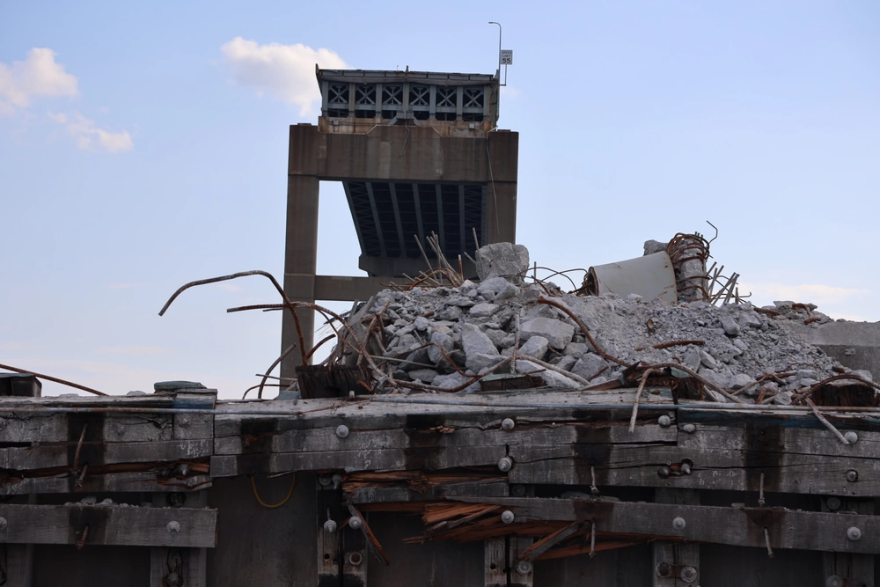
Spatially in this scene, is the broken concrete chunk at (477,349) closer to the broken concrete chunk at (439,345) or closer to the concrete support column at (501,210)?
the broken concrete chunk at (439,345)

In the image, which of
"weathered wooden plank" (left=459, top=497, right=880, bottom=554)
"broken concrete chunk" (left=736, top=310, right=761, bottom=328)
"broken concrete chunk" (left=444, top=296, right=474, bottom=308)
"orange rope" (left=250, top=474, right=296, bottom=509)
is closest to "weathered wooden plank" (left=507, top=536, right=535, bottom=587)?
"weathered wooden plank" (left=459, top=497, right=880, bottom=554)

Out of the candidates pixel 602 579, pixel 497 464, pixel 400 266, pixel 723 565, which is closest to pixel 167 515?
pixel 497 464

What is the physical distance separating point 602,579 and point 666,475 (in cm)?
73

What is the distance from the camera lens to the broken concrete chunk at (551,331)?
271 inches

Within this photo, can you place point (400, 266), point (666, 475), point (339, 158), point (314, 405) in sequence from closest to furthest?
point (666, 475)
point (314, 405)
point (339, 158)
point (400, 266)

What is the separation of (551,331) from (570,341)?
0.22 metres

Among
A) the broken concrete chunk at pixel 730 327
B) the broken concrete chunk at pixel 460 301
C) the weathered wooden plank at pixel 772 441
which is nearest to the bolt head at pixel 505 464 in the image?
the weathered wooden plank at pixel 772 441

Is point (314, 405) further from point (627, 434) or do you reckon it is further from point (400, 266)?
point (400, 266)

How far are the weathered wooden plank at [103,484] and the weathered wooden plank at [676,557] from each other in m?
2.55

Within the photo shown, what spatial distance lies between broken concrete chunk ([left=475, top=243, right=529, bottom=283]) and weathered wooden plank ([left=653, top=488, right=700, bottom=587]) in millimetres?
5610

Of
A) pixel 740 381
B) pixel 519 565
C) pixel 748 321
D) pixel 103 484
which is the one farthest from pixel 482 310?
pixel 103 484

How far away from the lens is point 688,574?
477cm

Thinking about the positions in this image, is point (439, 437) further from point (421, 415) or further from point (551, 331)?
point (551, 331)

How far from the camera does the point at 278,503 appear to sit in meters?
4.99
